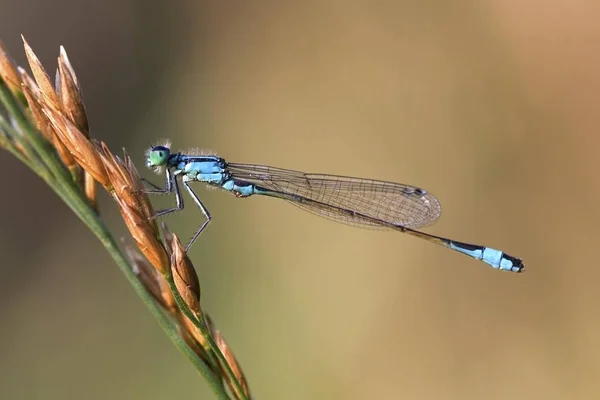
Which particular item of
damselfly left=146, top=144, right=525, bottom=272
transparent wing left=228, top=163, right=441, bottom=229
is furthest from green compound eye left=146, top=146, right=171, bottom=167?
transparent wing left=228, top=163, right=441, bottom=229

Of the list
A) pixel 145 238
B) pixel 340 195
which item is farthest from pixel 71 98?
pixel 340 195

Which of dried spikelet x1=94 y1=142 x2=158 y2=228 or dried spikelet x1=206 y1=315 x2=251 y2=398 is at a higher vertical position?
dried spikelet x1=94 y1=142 x2=158 y2=228

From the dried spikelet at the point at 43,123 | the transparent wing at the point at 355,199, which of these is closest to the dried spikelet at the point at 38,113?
the dried spikelet at the point at 43,123

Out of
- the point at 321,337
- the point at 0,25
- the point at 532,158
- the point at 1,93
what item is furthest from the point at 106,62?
the point at 1,93

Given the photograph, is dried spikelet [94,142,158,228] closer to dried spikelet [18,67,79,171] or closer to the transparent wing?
dried spikelet [18,67,79,171]

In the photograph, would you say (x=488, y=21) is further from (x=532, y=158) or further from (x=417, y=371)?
(x=417, y=371)

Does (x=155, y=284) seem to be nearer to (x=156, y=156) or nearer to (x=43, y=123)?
(x=43, y=123)

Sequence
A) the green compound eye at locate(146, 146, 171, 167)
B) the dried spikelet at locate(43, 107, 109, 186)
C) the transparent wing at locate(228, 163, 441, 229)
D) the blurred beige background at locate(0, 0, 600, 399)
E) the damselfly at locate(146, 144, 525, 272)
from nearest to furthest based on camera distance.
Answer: the dried spikelet at locate(43, 107, 109, 186)
the green compound eye at locate(146, 146, 171, 167)
the damselfly at locate(146, 144, 525, 272)
the transparent wing at locate(228, 163, 441, 229)
the blurred beige background at locate(0, 0, 600, 399)
